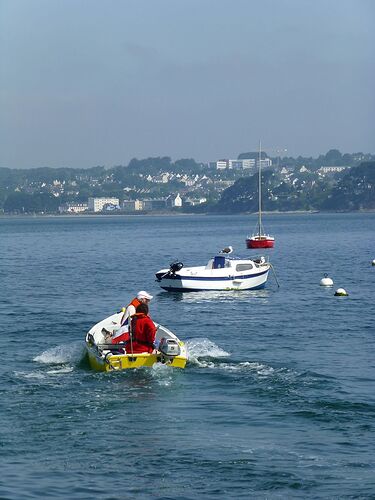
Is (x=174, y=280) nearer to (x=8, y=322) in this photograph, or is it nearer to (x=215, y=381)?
(x=8, y=322)

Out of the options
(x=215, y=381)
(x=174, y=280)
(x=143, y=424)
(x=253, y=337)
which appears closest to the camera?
(x=143, y=424)

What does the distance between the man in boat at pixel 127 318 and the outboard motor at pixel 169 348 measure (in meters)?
1.19

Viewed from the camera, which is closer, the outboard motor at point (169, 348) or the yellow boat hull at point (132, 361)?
the yellow boat hull at point (132, 361)

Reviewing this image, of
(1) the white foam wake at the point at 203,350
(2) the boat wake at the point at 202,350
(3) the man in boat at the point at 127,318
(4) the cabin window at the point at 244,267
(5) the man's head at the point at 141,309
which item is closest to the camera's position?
(5) the man's head at the point at 141,309

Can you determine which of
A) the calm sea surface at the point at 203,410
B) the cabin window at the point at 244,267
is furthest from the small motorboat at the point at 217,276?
the calm sea surface at the point at 203,410

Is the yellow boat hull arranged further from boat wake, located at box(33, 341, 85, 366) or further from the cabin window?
the cabin window

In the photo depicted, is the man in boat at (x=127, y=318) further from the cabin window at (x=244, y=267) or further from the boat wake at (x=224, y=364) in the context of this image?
the cabin window at (x=244, y=267)

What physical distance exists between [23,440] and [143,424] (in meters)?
2.68

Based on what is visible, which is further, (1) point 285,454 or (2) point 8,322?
(2) point 8,322

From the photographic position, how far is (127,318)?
98.9 ft

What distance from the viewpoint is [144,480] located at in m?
19.6

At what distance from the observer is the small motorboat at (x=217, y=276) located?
55.9m

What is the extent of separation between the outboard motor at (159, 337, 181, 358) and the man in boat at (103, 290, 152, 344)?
1195mm

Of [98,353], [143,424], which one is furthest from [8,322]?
[143,424]
